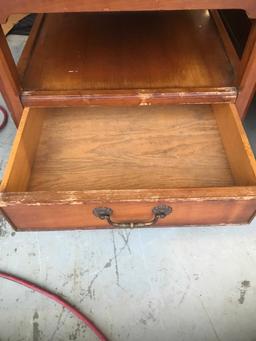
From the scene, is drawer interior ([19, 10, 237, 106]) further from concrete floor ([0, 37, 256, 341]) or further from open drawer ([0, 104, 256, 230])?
concrete floor ([0, 37, 256, 341])

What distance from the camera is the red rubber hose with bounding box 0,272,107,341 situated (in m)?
0.59

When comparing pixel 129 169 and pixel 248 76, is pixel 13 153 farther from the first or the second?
pixel 248 76

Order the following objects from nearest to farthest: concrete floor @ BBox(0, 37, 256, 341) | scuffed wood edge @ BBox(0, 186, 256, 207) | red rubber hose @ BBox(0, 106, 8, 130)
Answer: scuffed wood edge @ BBox(0, 186, 256, 207), concrete floor @ BBox(0, 37, 256, 341), red rubber hose @ BBox(0, 106, 8, 130)

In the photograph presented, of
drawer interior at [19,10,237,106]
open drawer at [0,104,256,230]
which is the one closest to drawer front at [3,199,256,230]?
open drawer at [0,104,256,230]

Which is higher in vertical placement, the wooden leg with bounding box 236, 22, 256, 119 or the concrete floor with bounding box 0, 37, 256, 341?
the wooden leg with bounding box 236, 22, 256, 119

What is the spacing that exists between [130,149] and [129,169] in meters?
0.06

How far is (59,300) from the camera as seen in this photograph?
62 cm

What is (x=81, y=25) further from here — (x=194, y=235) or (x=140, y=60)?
(x=194, y=235)

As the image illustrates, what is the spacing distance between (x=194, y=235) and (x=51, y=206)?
347mm

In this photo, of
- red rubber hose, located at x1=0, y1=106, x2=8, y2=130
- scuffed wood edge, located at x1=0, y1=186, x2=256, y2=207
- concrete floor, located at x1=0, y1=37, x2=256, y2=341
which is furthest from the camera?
red rubber hose, located at x1=0, y1=106, x2=8, y2=130

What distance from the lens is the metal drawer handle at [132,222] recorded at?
1.76 feet

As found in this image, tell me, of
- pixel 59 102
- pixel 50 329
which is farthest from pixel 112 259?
pixel 59 102

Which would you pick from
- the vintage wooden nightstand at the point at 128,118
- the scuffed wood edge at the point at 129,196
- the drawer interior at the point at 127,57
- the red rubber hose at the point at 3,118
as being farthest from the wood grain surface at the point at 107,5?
the red rubber hose at the point at 3,118

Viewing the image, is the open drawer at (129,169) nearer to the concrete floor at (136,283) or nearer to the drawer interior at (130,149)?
the drawer interior at (130,149)
